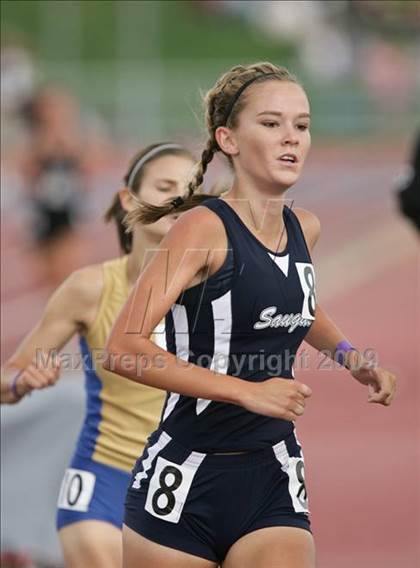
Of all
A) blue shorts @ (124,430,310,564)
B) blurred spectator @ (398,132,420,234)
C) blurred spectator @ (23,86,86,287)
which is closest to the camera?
blue shorts @ (124,430,310,564)

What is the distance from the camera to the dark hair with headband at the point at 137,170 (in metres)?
4.69

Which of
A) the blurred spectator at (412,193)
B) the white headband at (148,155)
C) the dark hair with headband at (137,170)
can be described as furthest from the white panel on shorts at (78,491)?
the blurred spectator at (412,193)

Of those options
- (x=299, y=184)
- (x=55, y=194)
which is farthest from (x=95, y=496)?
(x=299, y=184)

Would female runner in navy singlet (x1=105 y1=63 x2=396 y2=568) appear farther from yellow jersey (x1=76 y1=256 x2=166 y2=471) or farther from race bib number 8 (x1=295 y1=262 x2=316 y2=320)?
yellow jersey (x1=76 y1=256 x2=166 y2=471)

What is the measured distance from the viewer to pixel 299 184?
986 inches

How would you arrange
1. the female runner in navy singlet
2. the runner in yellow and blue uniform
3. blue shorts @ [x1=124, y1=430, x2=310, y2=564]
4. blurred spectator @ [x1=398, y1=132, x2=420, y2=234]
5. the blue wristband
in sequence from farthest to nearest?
blurred spectator @ [x1=398, y1=132, x2=420, y2=234] < the runner in yellow and blue uniform < the blue wristband < blue shorts @ [x1=124, y1=430, x2=310, y2=564] < the female runner in navy singlet

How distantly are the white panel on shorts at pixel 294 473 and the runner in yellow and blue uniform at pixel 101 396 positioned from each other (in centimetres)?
96

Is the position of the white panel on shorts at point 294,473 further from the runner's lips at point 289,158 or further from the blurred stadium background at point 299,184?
the blurred stadium background at point 299,184

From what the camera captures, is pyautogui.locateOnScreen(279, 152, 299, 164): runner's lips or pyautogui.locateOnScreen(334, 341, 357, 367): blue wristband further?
pyautogui.locateOnScreen(334, 341, 357, 367): blue wristband

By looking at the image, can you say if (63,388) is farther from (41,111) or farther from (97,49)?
(97,49)

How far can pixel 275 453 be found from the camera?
11.4 ft

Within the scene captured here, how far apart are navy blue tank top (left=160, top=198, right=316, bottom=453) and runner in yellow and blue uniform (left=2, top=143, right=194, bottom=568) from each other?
3.13 feet

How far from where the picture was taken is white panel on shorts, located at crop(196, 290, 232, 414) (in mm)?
3354

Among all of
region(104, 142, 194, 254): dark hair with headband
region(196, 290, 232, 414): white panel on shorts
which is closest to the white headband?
Answer: region(104, 142, 194, 254): dark hair with headband
